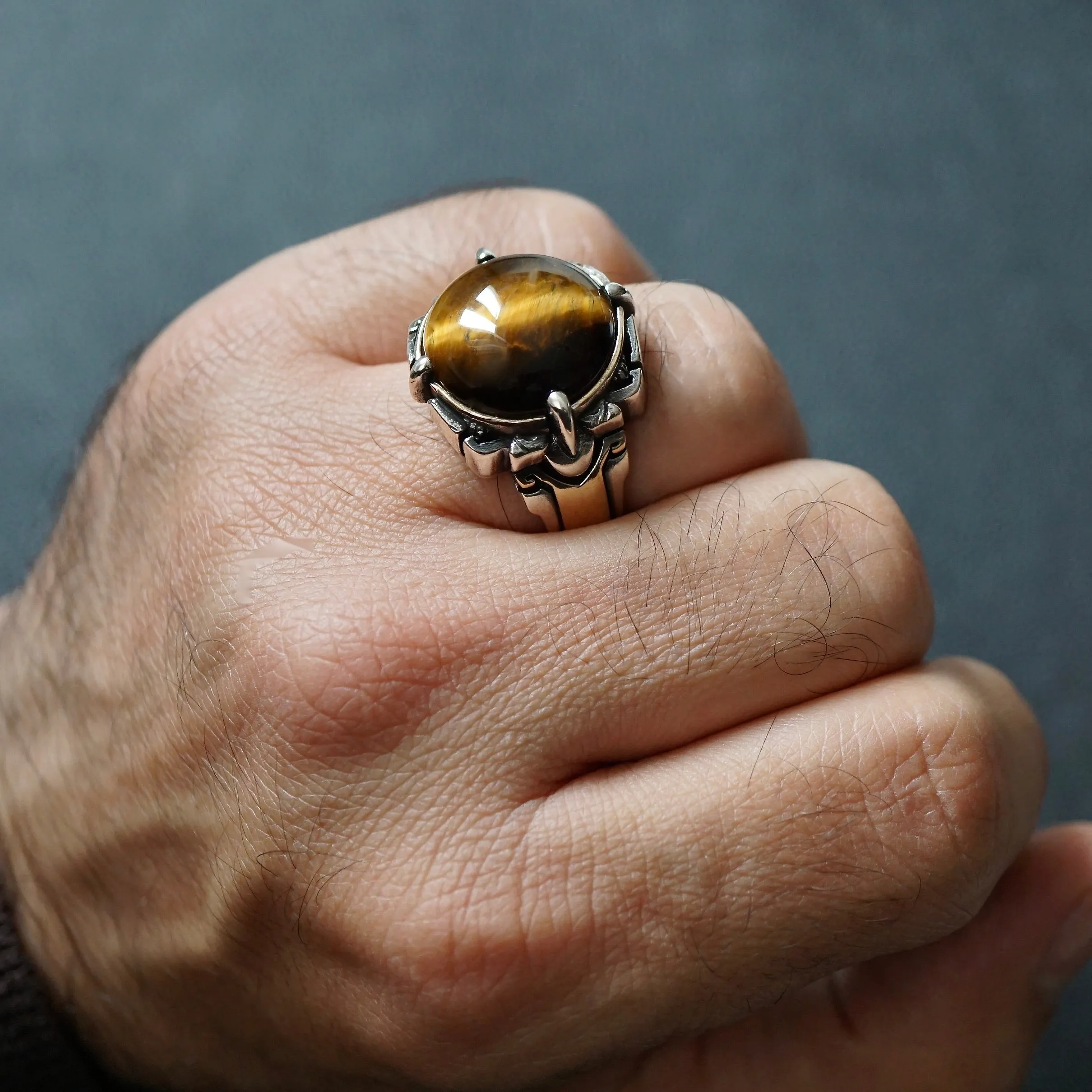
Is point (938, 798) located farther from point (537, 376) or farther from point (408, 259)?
point (408, 259)

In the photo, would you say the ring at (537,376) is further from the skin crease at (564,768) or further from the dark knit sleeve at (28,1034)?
the dark knit sleeve at (28,1034)

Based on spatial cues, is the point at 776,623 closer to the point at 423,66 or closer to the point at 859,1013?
the point at 859,1013

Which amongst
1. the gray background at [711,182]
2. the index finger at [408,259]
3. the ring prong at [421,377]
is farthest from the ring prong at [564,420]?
the gray background at [711,182]

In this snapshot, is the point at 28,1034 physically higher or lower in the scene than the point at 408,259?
lower

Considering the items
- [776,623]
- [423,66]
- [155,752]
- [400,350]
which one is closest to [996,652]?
[776,623]

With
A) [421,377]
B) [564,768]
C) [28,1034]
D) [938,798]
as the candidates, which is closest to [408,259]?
[421,377]
